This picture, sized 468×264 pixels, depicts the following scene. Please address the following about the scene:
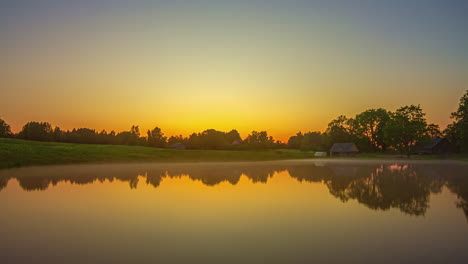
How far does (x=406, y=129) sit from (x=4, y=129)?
139 metres

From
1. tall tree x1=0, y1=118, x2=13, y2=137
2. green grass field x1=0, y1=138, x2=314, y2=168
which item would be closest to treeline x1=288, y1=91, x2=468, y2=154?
green grass field x1=0, y1=138, x2=314, y2=168

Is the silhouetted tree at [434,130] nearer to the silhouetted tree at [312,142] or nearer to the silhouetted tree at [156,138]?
the silhouetted tree at [312,142]

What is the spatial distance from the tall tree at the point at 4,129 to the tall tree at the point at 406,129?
433 ft

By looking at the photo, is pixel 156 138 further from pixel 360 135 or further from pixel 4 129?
pixel 360 135

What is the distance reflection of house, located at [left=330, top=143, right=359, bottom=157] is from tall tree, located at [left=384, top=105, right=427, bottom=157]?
1793 cm

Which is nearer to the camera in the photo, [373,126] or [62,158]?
[62,158]

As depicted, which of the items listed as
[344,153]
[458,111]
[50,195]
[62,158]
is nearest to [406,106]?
[458,111]

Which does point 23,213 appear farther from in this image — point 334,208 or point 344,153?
point 344,153

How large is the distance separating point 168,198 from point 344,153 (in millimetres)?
111646

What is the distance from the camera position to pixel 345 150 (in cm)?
12188

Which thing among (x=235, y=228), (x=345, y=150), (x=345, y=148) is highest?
(x=345, y=148)

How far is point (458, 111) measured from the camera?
84375mm

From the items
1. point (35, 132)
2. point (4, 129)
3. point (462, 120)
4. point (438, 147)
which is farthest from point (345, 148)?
point (4, 129)

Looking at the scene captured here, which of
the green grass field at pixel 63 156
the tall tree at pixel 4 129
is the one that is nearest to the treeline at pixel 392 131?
the green grass field at pixel 63 156
